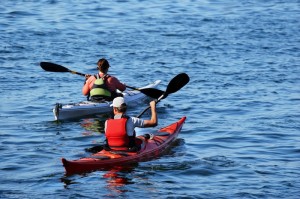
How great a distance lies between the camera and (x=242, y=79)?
21.5 meters

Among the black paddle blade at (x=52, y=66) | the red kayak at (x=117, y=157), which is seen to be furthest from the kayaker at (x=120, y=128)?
the black paddle blade at (x=52, y=66)

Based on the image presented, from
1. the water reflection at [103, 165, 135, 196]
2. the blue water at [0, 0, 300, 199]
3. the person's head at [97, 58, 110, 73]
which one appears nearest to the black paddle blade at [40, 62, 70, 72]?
the blue water at [0, 0, 300, 199]

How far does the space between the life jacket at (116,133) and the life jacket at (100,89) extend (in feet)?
13.0

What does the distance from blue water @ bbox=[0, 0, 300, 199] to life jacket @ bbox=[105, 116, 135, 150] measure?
0.49 metres

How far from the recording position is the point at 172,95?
20.1 meters

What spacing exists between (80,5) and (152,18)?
4569mm

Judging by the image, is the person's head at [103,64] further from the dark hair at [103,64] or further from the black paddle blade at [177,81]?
the black paddle blade at [177,81]

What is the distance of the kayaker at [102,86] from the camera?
1652 centimetres

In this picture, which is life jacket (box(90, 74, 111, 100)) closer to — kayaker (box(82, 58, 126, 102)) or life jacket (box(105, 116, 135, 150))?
kayaker (box(82, 58, 126, 102))

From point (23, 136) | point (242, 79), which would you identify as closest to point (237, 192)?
point (23, 136)

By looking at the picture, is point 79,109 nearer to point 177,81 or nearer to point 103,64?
point 103,64

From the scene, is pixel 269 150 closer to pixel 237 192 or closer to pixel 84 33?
pixel 237 192

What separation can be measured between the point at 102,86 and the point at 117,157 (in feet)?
14.3

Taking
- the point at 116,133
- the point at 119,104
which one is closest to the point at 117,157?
the point at 116,133
